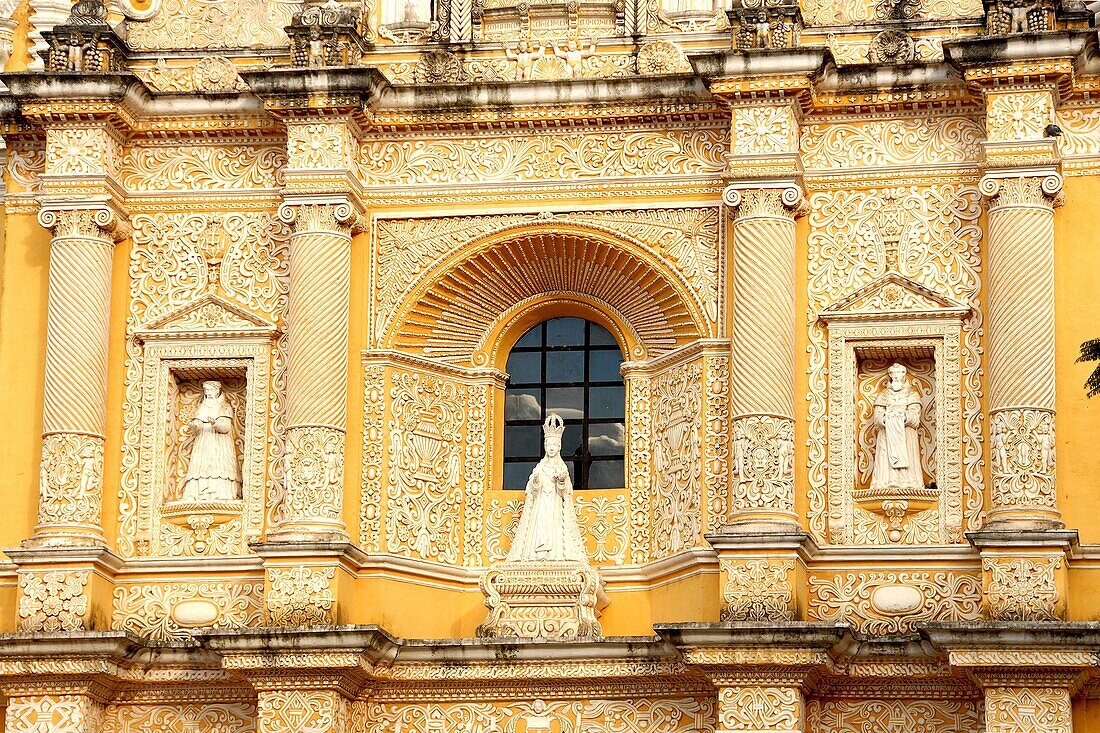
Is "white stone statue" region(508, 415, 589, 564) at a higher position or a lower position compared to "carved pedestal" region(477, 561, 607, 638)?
higher

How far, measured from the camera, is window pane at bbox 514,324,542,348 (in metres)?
23.4

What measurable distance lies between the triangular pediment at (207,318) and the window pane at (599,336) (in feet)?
9.62

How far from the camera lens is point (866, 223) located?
22.0 meters

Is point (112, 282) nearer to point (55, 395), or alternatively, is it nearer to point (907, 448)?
point (55, 395)

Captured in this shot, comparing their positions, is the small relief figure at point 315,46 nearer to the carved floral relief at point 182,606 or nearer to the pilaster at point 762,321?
the pilaster at point 762,321

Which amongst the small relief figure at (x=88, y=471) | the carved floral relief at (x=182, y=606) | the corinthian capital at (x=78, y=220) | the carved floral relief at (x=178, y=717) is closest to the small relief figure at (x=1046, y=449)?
the carved floral relief at (x=182, y=606)

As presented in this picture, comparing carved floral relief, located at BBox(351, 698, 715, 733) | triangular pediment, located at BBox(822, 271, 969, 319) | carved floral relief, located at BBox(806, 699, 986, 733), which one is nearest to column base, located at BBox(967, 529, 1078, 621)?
carved floral relief, located at BBox(806, 699, 986, 733)

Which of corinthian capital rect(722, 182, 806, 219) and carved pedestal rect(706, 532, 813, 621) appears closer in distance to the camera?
carved pedestal rect(706, 532, 813, 621)

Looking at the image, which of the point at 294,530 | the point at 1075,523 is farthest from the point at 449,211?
the point at 1075,523

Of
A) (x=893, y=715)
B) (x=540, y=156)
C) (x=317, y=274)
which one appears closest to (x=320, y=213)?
(x=317, y=274)

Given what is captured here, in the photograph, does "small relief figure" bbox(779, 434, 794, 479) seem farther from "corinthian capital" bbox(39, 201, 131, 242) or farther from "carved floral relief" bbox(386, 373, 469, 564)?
"corinthian capital" bbox(39, 201, 131, 242)

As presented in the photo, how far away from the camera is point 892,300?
21.8 metres

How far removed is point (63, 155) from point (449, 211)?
3402 mm

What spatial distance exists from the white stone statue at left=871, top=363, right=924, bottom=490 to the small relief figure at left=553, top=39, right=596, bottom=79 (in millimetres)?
3808
